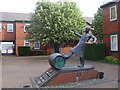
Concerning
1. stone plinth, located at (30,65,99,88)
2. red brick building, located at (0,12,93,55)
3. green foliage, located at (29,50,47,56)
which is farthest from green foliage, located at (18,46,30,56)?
stone plinth, located at (30,65,99,88)

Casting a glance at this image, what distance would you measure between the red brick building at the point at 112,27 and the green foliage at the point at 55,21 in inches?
168

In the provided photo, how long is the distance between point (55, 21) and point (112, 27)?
6975mm

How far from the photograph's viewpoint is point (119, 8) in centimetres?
1573

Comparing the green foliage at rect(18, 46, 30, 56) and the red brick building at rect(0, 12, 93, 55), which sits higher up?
the red brick building at rect(0, 12, 93, 55)

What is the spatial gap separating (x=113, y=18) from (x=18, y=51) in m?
17.7

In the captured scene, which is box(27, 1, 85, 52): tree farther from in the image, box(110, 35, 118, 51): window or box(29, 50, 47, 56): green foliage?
box(29, 50, 47, 56): green foliage

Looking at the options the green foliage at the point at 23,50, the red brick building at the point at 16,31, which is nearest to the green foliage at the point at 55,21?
the green foliage at the point at 23,50

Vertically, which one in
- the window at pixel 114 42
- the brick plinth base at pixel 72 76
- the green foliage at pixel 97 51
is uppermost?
the window at pixel 114 42

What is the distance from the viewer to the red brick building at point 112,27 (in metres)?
15.9

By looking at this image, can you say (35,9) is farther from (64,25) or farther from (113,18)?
(113,18)

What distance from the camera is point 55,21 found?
64.7 ft

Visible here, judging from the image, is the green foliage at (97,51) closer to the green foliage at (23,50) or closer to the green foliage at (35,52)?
the green foliage at (35,52)

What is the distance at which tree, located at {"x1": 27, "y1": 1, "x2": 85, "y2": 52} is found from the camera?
1961cm

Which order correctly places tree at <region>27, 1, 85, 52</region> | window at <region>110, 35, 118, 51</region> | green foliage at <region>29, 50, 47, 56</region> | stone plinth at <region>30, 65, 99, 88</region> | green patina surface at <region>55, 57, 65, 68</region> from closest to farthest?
stone plinth at <region>30, 65, 99, 88</region> → green patina surface at <region>55, 57, 65, 68</region> → window at <region>110, 35, 118, 51</region> → tree at <region>27, 1, 85, 52</region> → green foliage at <region>29, 50, 47, 56</region>
